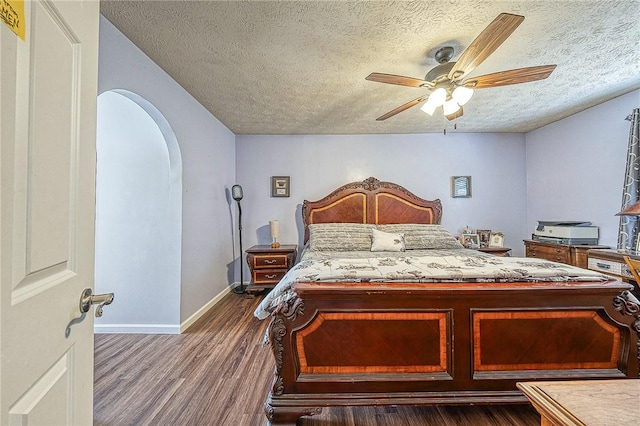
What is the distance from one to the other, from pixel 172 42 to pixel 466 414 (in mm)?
3184

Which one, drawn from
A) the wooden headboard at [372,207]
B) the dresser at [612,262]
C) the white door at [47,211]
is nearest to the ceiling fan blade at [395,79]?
the white door at [47,211]

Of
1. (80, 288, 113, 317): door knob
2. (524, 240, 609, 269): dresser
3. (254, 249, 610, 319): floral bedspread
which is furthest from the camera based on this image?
(524, 240, 609, 269): dresser

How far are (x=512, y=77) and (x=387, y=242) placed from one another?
2070 millimetres

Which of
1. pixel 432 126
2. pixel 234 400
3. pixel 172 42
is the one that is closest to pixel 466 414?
pixel 234 400

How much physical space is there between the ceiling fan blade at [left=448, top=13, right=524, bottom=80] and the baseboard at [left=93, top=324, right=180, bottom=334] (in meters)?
3.25

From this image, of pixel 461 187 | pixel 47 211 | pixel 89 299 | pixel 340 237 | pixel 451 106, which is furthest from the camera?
→ pixel 461 187

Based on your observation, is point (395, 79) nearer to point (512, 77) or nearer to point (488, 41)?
point (488, 41)

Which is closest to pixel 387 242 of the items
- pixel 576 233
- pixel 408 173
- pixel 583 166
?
pixel 408 173

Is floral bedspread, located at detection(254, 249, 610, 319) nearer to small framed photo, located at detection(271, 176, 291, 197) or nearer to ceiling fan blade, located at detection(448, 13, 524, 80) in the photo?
ceiling fan blade, located at detection(448, 13, 524, 80)

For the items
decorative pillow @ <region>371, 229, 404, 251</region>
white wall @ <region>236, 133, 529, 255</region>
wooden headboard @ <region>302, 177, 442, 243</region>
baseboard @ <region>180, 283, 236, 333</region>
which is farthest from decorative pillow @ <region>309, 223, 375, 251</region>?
baseboard @ <region>180, 283, 236, 333</region>

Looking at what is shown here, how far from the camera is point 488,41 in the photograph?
4.91 ft

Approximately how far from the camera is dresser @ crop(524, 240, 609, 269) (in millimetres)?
2971

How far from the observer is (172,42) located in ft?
6.56

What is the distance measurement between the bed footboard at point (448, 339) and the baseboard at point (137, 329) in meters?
1.64
